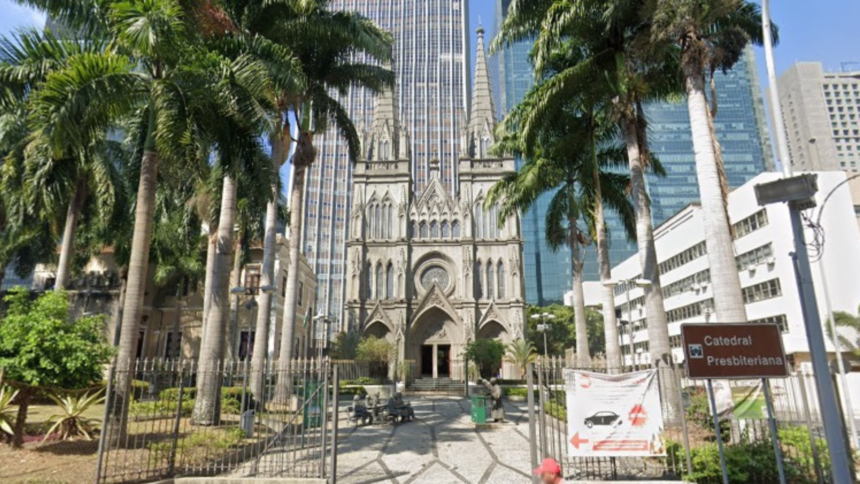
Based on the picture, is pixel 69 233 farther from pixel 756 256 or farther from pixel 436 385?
pixel 756 256

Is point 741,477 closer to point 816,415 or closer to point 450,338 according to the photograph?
point 816,415

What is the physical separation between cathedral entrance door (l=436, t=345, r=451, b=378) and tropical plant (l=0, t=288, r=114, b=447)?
111 feet

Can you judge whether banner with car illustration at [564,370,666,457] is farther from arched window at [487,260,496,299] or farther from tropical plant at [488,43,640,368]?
arched window at [487,260,496,299]

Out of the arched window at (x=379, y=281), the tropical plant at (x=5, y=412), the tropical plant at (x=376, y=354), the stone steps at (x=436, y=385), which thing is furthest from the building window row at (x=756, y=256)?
the tropical plant at (x=5, y=412)

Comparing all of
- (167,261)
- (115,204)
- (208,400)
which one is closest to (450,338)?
(167,261)

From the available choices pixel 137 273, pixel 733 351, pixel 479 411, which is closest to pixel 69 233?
pixel 137 273

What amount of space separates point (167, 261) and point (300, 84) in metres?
19.4

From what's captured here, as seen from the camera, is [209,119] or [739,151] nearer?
[209,119]

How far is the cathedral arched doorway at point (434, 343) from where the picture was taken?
41750 millimetres

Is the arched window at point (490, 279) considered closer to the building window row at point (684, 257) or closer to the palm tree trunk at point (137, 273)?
the building window row at point (684, 257)

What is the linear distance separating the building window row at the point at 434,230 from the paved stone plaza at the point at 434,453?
97.0 feet

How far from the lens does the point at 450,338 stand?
138 ft

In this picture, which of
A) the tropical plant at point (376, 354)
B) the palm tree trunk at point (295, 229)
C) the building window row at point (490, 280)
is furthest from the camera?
the building window row at point (490, 280)

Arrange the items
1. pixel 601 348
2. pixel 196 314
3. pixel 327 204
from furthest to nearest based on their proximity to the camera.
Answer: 1. pixel 327 204
2. pixel 601 348
3. pixel 196 314
